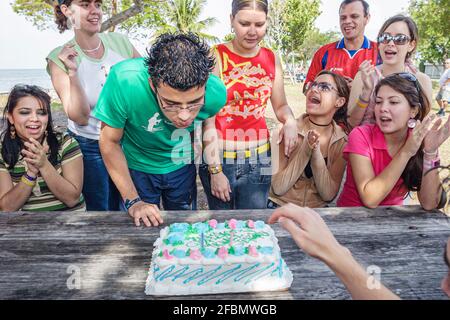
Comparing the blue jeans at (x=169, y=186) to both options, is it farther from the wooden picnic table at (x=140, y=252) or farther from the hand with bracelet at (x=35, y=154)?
the hand with bracelet at (x=35, y=154)

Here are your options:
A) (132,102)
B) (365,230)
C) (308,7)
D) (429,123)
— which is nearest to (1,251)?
(132,102)

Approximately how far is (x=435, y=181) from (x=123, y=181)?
1791 mm

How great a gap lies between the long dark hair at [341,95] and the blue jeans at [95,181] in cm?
183

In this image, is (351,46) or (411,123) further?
(351,46)

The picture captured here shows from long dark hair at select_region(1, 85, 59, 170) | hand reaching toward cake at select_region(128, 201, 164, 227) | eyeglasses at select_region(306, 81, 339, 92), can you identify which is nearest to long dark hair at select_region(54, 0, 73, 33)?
long dark hair at select_region(1, 85, 59, 170)

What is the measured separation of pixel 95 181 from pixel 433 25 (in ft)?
93.5

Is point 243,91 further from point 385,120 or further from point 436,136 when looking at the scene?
point 436,136

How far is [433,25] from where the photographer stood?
25500 millimetres

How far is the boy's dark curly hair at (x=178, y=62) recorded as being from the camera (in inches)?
71.4

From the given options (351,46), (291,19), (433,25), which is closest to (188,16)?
(291,19)

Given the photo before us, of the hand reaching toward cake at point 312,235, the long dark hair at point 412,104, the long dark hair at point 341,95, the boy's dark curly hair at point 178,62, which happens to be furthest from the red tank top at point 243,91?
the hand reaching toward cake at point 312,235

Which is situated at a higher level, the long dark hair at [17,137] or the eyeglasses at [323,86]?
the eyeglasses at [323,86]

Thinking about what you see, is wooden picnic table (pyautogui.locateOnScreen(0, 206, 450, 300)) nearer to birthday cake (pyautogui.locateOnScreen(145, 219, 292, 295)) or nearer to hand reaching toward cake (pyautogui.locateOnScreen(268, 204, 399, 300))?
birthday cake (pyautogui.locateOnScreen(145, 219, 292, 295))
